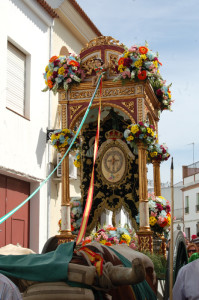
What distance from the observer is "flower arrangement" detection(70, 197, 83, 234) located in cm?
918

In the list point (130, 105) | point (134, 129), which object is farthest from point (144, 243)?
point (130, 105)

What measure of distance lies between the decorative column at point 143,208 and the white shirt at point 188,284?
444cm

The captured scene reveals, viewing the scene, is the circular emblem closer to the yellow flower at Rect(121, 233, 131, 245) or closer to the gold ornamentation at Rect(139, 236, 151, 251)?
the yellow flower at Rect(121, 233, 131, 245)

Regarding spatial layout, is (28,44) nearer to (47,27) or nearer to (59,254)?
(47,27)

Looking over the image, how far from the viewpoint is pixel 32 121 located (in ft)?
38.6

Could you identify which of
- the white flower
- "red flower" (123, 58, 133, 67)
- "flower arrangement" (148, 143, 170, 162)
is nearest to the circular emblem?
"flower arrangement" (148, 143, 170, 162)

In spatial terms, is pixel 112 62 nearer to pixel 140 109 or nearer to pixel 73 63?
pixel 73 63

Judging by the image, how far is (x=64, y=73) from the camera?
8.82 meters

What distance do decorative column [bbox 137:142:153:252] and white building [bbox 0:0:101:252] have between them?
10.2 feet

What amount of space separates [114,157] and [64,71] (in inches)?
72.3

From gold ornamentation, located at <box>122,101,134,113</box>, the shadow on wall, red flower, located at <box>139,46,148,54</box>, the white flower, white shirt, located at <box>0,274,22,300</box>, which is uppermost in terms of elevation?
red flower, located at <box>139,46,148,54</box>

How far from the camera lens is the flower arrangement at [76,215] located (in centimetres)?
918

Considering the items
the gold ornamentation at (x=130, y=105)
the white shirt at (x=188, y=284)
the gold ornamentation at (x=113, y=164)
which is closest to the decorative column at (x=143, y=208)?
the gold ornamentation at (x=130, y=105)

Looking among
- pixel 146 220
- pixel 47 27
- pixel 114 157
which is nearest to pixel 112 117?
pixel 114 157
